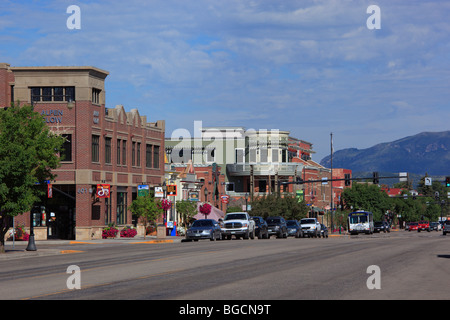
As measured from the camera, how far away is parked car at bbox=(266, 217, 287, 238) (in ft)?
204

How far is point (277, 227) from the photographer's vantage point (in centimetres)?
6241

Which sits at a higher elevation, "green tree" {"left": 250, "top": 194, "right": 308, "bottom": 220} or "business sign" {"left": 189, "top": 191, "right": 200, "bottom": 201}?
"business sign" {"left": 189, "top": 191, "right": 200, "bottom": 201}

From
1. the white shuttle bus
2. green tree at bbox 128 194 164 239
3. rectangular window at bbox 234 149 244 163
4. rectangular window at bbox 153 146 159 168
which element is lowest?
the white shuttle bus

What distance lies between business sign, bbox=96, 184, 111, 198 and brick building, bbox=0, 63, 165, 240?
0.27 feet

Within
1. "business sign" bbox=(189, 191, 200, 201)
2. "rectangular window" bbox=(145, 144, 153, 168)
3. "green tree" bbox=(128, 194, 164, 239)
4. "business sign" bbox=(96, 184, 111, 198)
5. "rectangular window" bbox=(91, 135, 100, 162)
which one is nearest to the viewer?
"business sign" bbox=(96, 184, 111, 198)

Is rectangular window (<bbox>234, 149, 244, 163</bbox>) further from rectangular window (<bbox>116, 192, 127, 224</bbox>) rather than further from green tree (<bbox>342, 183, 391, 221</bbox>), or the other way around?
rectangular window (<bbox>116, 192, 127, 224</bbox>)

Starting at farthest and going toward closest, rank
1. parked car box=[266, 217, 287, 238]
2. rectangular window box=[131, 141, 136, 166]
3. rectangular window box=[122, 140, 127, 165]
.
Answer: rectangular window box=[131, 141, 136, 166]
rectangular window box=[122, 140, 127, 165]
parked car box=[266, 217, 287, 238]

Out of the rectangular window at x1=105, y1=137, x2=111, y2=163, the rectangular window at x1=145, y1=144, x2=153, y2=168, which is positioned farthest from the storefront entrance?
the rectangular window at x1=145, y1=144, x2=153, y2=168

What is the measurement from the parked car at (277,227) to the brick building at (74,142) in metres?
13.3

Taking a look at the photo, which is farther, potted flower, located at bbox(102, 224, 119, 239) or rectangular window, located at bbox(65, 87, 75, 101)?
potted flower, located at bbox(102, 224, 119, 239)

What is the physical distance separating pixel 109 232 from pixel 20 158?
2481 cm

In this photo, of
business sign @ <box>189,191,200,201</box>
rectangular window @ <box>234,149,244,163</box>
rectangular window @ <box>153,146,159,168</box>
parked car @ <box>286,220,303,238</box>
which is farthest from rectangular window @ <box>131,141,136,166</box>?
rectangular window @ <box>234,149,244,163</box>
